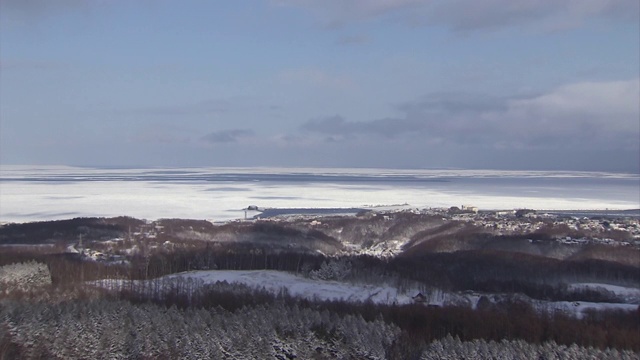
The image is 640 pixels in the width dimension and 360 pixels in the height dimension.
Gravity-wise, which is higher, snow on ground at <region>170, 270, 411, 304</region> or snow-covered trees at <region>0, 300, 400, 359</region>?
snow-covered trees at <region>0, 300, 400, 359</region>

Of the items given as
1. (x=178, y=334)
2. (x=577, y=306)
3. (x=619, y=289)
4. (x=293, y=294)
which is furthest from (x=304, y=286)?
(x=619, y=289)

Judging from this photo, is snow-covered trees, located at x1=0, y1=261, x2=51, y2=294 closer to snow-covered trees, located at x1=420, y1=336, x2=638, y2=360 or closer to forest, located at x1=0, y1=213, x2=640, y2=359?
forest, located at x1=0, y1=213, x2=640, y2=359

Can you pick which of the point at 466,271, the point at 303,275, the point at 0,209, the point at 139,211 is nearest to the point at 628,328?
the point at 466,271

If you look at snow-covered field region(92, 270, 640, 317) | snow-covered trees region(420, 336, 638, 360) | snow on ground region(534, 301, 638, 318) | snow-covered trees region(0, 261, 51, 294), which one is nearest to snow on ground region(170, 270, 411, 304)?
snow-covered field region(92, 270, 640, 317)

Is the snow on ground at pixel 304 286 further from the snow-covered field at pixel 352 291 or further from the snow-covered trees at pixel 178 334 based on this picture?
the snow-covered trees at pixel 178 334

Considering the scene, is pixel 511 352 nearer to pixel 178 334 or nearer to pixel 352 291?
pixel 178 334

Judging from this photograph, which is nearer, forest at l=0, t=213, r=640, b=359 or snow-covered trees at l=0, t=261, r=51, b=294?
forest at l=0, t=213, r=640, b=359

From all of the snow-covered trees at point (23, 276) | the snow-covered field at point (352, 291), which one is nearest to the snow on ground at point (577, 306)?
the snow-covered field at point (352, 291)

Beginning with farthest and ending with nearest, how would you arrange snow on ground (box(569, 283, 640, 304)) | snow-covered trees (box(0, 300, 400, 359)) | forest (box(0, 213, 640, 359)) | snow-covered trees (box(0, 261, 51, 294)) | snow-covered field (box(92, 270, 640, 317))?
snow on ground (box(569, 283, 640, 304))
snow-covered field (box(92, 270, 640, 317))
snow-covered trees (box(0, 261, 51, 294))
forest (box(0, 213, 640, 359))
snow-covered trees (box(0, 300, 400, 359))

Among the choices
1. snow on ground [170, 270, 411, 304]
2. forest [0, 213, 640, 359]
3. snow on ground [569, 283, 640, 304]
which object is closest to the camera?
forest [0, 213, 640, 359]
